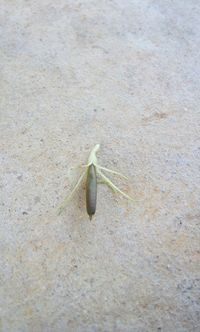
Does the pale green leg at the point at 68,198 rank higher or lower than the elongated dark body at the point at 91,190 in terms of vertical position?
lower

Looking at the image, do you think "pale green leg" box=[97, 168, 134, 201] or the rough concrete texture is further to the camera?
"pale green leg" box=[97, 168, 134, 201]

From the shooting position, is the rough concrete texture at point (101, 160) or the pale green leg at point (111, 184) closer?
the rough concrete texture at point (101, 160)

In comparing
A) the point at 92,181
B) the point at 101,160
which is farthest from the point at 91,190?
the point at 101,160

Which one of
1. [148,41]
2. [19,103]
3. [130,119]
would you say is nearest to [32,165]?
[19,103]

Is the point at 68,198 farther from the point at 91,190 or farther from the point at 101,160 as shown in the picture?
the point at 101,160

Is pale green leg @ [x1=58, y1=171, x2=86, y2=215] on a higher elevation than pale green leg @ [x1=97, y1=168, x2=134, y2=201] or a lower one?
lower

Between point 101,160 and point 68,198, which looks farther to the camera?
point 101,160

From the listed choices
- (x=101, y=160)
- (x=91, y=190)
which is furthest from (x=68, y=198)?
(x=101, y=160)
